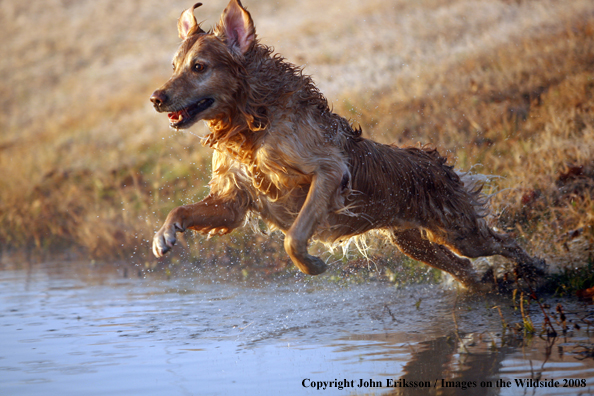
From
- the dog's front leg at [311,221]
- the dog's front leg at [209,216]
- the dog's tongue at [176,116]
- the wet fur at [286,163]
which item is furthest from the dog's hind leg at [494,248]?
the dog's tongue at [176,116]

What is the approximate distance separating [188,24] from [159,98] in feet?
2.96

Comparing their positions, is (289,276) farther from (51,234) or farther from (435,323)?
(51,234)

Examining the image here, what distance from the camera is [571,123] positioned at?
9133 mm

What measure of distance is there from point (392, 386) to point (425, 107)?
8.31 metres

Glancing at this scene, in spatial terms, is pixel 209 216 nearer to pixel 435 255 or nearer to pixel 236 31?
pixel 236 31

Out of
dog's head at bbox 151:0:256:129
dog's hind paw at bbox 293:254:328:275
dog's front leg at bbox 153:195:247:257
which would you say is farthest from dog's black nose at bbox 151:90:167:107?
dog's hind paw at bbox 293:254:328:275

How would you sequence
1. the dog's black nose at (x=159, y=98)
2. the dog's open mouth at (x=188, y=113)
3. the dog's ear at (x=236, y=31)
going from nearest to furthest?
the dog's black nose at (x=159, y=98)
the dog's open mouth at (x=188, y=113)
the dog's ear at (x=236, y=31)

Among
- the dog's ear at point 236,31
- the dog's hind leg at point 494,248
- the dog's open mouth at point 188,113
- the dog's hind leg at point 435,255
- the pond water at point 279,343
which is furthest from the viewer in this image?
the dog's hind leg at point 435,255

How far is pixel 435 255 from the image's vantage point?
19.9 ft

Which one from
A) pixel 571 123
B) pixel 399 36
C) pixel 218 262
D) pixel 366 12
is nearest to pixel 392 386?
pixel 218 262

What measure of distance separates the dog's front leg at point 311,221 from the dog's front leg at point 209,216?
25.0 inches

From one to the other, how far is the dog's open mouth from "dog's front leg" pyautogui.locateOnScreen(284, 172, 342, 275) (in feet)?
3.15

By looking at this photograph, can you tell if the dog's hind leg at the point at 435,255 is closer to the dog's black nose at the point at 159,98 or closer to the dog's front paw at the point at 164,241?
the dog's front paw at the point at 164,241

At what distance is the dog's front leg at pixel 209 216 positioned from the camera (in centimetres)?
492
